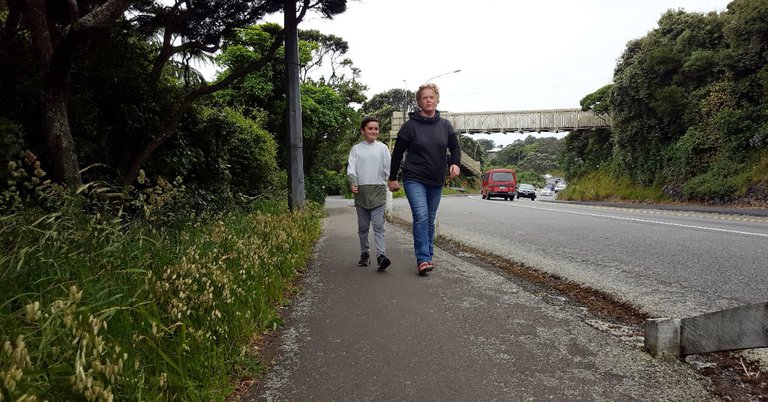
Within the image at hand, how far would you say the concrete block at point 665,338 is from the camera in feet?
7.95

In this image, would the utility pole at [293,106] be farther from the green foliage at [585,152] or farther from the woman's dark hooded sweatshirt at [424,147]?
the green foliage at [585,152]

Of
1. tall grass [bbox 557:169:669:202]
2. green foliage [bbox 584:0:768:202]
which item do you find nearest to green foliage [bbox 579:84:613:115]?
green foliage [bbox 584:0:768:202]

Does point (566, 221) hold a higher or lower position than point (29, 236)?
lower

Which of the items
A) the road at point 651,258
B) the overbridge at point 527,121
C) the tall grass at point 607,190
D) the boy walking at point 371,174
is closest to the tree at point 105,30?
the boy walking at point 371,174

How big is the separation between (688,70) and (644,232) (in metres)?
17.7

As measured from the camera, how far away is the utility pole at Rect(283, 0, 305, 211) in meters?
7.66

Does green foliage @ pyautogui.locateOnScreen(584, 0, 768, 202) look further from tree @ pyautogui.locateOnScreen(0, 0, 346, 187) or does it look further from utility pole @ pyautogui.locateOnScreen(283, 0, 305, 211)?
tree @ pyautogui.locateOnScreen(0, 0, 346, 187)

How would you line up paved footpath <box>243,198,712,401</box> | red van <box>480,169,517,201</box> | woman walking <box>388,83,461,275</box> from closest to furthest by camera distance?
1. paved footpath <box>243,198,712,401</box>
2. woman walking <box>388,83,461,275</box>
3. red van <box>480,169,517,201</box>

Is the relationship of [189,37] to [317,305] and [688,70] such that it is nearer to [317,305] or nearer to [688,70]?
[317,305]

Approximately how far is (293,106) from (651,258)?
5.76m

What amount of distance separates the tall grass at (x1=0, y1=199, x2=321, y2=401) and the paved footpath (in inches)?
13.2

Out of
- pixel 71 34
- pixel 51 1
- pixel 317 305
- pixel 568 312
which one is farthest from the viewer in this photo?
pixel 51 1

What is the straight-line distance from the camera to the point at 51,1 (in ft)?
18.9

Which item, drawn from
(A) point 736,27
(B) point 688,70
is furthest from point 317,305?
(B) point 688,70
